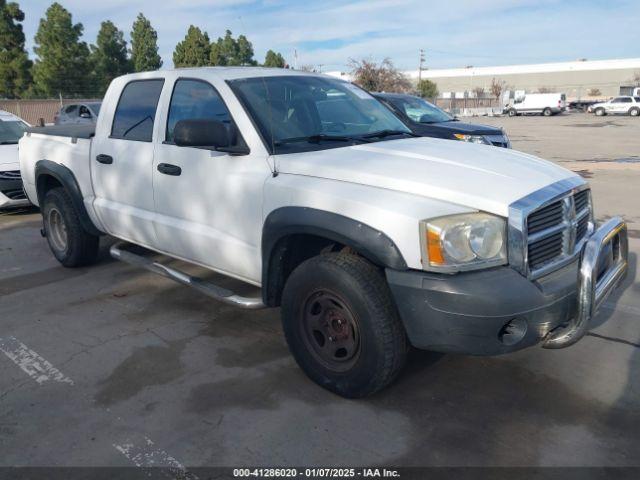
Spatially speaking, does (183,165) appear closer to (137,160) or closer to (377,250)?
(137,160)

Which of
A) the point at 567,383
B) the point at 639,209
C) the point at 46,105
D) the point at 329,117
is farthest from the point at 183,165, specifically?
the point at 46,105

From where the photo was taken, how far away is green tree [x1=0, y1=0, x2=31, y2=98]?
29391 mm

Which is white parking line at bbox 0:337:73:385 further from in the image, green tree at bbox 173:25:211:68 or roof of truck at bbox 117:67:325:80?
green tree at bbox 173:25:211:68

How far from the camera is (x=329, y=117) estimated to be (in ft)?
13.6

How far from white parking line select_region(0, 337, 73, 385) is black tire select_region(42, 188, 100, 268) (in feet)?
5.13

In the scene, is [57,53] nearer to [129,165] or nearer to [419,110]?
[419,110]

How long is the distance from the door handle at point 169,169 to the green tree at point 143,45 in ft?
118

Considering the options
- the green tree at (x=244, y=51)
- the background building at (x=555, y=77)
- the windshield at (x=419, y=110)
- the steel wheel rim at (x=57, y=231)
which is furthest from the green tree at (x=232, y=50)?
the background building at (x=555, y=77)

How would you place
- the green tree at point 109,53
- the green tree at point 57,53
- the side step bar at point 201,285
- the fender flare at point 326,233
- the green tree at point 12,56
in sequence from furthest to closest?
the green tree at point 109,53
the green tree at point 57,53
the green tree at point 12,56
the side step bar at point 201,285
the fender flare at point 326,233

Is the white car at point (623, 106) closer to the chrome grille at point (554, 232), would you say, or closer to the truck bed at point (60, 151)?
the truck bed at point (60, 151)

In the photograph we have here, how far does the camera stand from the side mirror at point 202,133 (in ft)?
11.6

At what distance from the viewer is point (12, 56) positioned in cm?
3044

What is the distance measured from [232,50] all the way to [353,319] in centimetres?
4494

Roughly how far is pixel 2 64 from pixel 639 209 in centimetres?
3169
